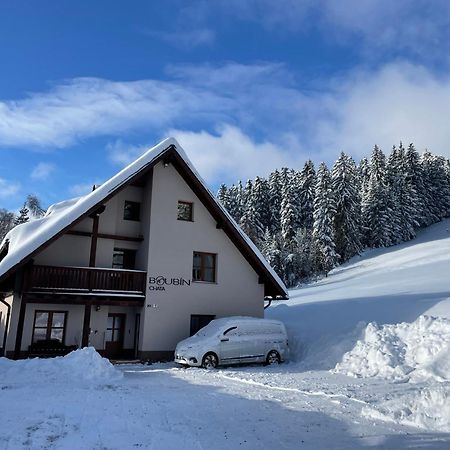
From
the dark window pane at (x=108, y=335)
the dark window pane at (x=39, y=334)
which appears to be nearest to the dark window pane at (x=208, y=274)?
the dark window pane at (x=108, y=335)

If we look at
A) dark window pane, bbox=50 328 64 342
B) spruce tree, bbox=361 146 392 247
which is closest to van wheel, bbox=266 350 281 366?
dark window pane, bbox=50 328 64 342

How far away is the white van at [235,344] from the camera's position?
1769cm

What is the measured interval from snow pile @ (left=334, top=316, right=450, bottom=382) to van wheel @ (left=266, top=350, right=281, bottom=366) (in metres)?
3.35

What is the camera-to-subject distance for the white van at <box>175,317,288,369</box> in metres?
17.7

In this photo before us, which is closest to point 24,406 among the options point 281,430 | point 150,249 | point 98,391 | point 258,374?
point 98,391

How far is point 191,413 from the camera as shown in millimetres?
9156

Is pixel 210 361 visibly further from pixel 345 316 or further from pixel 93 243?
pixel 93 243

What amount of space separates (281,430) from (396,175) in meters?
70.5

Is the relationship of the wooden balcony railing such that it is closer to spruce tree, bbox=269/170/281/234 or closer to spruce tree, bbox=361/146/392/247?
spruce tree, bbox=361/146/392/247

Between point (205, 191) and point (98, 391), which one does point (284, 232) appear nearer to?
point (205, 191)

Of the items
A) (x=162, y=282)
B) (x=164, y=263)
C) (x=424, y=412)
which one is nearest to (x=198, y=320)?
(x=162, y=282)

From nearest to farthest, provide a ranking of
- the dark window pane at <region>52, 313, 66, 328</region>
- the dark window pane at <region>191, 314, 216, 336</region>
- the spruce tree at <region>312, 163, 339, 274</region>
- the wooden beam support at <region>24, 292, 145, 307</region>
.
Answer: the wooden beam support at <region>24, 292, 145, 307</region> → the dark window pane at <region>52, 313, 66, 328</region> → the dark window pane at <region>191, 314, 216, 336</region> → the spruce tree at <region>312, 163, 339, 274</region>

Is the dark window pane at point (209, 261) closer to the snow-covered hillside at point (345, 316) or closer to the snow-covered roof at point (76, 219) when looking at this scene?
the snow-covered roof at point (76, 219)

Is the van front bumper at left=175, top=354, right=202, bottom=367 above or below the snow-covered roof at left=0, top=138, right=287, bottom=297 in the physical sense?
below
